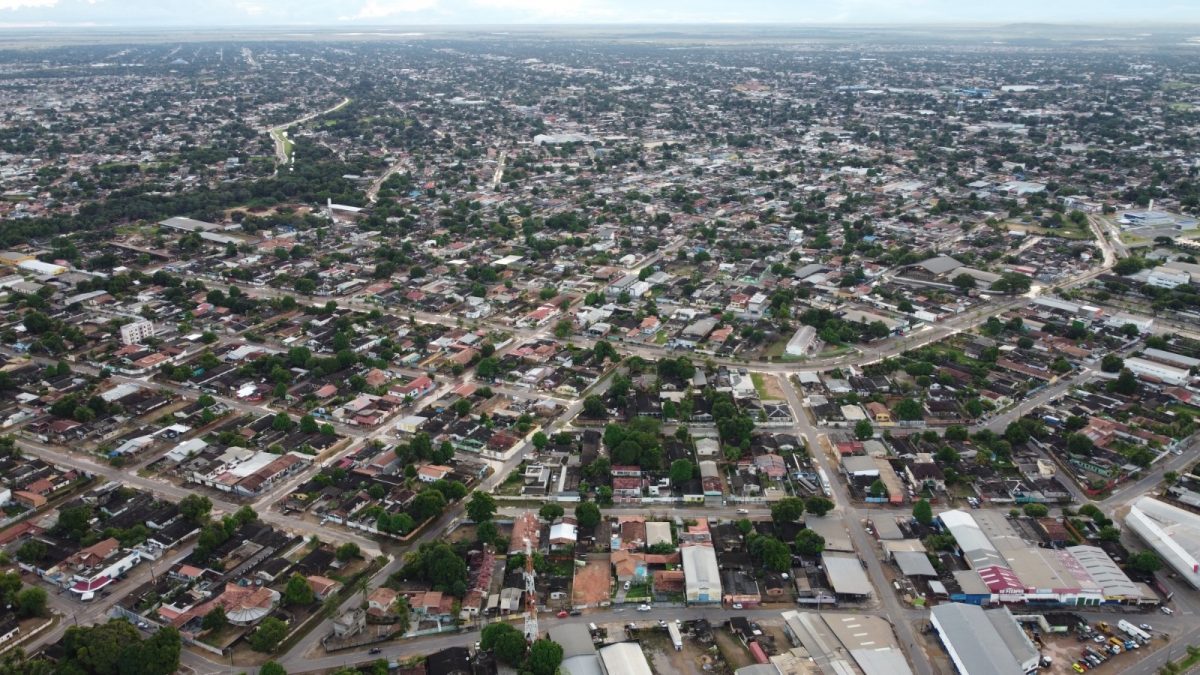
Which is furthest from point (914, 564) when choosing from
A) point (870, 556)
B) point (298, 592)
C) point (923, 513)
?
point (298, 592)

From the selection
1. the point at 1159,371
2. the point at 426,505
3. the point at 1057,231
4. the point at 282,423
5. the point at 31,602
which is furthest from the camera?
the point at 1057,231

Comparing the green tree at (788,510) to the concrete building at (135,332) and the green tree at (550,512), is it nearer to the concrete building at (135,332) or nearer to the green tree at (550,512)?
the green tree at (550,512)

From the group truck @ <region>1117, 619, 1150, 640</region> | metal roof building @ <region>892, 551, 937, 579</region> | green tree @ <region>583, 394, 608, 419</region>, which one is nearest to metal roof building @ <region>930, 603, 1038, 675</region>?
metal roof building @ <region>892, 551, 937, 579</region>

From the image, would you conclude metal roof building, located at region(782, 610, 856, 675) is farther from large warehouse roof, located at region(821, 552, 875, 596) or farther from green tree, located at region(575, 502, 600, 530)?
green tree, located at region(575, 502, 600, 530)

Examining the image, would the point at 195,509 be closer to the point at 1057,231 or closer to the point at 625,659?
the point at 625,659

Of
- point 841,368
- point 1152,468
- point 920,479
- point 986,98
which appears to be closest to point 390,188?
point 841,368

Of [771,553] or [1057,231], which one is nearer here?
[771,553]

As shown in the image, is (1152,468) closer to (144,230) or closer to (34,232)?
(144,230)
